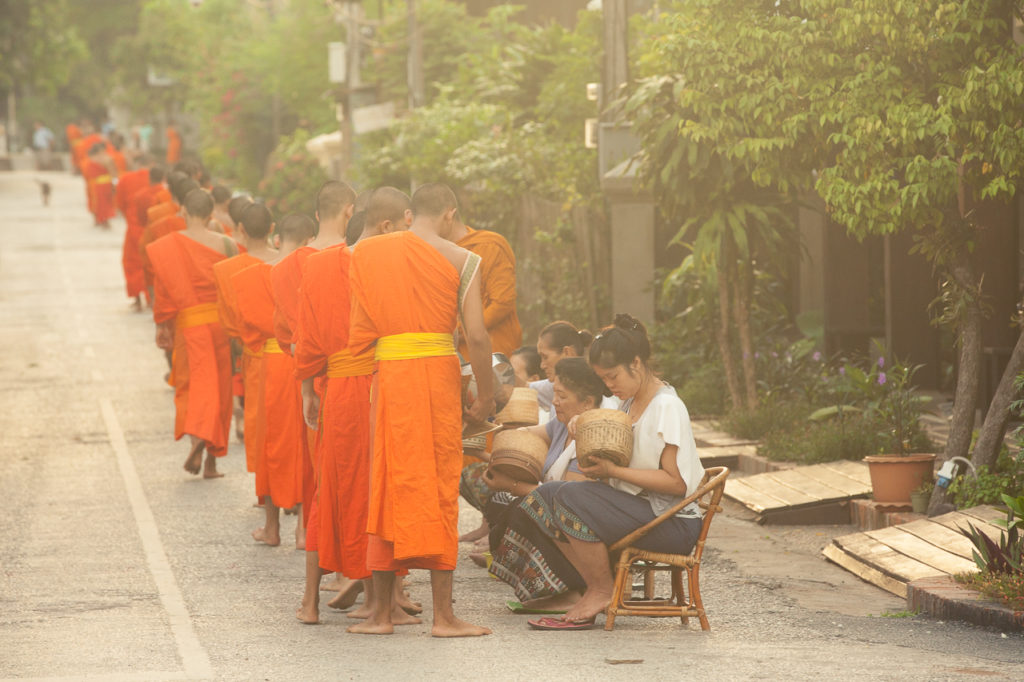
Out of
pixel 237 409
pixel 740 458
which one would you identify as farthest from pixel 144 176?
pixel 740 458

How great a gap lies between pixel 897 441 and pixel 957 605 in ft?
11.1

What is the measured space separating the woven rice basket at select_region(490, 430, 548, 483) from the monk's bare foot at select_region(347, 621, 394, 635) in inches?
43.1

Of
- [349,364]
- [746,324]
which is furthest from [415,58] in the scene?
[349,364]

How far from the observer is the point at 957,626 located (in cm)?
775

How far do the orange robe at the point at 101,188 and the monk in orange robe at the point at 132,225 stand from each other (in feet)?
38.8

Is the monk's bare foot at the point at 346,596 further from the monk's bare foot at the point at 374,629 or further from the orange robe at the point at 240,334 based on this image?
the orange robe at the point at 240,334

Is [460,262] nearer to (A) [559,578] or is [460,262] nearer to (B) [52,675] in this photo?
(A) [559,578]

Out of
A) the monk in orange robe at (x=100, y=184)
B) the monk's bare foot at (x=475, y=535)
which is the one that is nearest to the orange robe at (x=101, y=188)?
the monk in orange robe at (x=100, y=184)

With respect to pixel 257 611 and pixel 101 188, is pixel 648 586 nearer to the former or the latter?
pixel 257 611

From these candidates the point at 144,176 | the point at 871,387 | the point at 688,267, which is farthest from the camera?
the point at 144,176

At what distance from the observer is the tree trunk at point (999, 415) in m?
9.52

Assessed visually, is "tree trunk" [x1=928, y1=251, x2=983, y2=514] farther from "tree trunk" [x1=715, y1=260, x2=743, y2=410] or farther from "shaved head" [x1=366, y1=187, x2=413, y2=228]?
"shaved head" [x1=366, y1=187, x2=413, y2=228]

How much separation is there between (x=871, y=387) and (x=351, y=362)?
4.83 m

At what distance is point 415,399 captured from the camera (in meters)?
7.55
